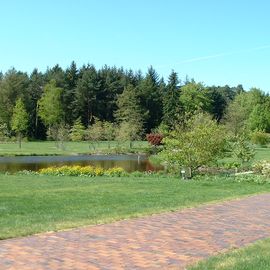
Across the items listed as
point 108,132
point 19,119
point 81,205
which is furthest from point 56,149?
point 81,205

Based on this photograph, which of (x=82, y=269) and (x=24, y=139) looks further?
(x=24, y=139)

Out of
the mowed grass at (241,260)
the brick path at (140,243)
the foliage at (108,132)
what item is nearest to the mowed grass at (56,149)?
the foliage at (108,132)

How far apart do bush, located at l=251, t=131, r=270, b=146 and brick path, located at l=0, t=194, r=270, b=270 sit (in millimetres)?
61041

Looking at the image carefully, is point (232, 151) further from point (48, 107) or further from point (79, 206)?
point (48, 107)

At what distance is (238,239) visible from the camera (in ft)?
27.9

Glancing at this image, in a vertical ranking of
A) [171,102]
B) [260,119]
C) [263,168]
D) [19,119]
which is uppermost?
[171,102]

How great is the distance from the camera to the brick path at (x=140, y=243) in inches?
256

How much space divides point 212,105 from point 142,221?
97.9m

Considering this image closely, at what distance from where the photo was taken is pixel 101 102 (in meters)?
92.2

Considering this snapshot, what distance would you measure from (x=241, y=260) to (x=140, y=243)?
184 cm

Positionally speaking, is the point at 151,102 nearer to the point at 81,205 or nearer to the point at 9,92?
the point at 9,92

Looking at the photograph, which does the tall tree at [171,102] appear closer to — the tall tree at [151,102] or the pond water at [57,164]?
the tall tree at [151,102]

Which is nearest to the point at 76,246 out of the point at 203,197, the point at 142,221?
the point at 142,221

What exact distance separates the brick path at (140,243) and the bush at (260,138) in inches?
2403
